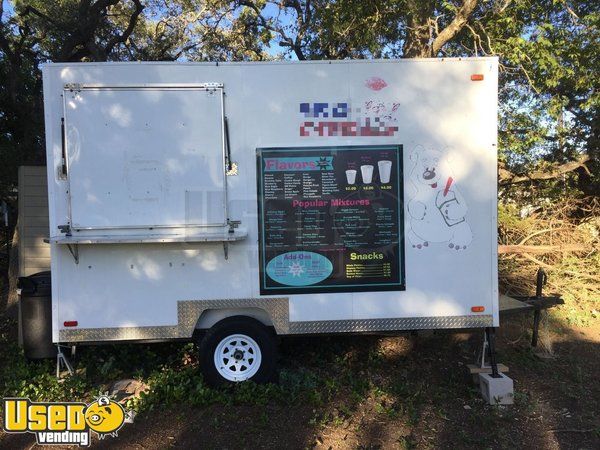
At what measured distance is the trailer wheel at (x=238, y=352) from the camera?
4.26 meters

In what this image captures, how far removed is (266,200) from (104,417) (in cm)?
218

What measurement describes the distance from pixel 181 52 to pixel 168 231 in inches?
355

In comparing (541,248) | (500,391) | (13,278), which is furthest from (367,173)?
(13,278)

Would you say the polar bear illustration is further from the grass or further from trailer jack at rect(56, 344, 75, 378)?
trailer jack at rect(56, 344, 75, 378)

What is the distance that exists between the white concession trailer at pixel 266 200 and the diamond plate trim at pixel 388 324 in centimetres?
1

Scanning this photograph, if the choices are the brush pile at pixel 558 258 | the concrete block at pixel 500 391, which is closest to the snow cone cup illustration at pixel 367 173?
the concrete block at pixel 500 391

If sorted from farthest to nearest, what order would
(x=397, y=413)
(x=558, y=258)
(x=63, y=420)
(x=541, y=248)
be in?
(x=558, y=258)
(x=541, y=248)
(x=397, y=413)
(x=63, y=420)

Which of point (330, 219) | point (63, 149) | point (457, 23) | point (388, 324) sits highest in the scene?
point (457, 23)

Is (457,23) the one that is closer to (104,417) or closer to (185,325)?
(185,325)

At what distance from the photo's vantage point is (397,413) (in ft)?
13.1

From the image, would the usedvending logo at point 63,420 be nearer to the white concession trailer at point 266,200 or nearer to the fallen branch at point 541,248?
the white concession trailer at point 266,200

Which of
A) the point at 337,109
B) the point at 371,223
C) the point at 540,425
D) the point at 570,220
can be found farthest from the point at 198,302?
the point at 570,220

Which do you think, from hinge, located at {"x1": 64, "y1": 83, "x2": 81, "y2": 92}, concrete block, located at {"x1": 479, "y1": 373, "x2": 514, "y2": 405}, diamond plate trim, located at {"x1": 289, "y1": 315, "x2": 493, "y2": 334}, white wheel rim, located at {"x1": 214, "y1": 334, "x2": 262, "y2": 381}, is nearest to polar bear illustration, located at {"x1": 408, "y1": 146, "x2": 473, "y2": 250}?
diamond plate trim, located at {"x1": 289, "y1": 315, "x2": 493, "y2": 334}

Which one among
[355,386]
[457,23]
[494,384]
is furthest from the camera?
[457,23]
